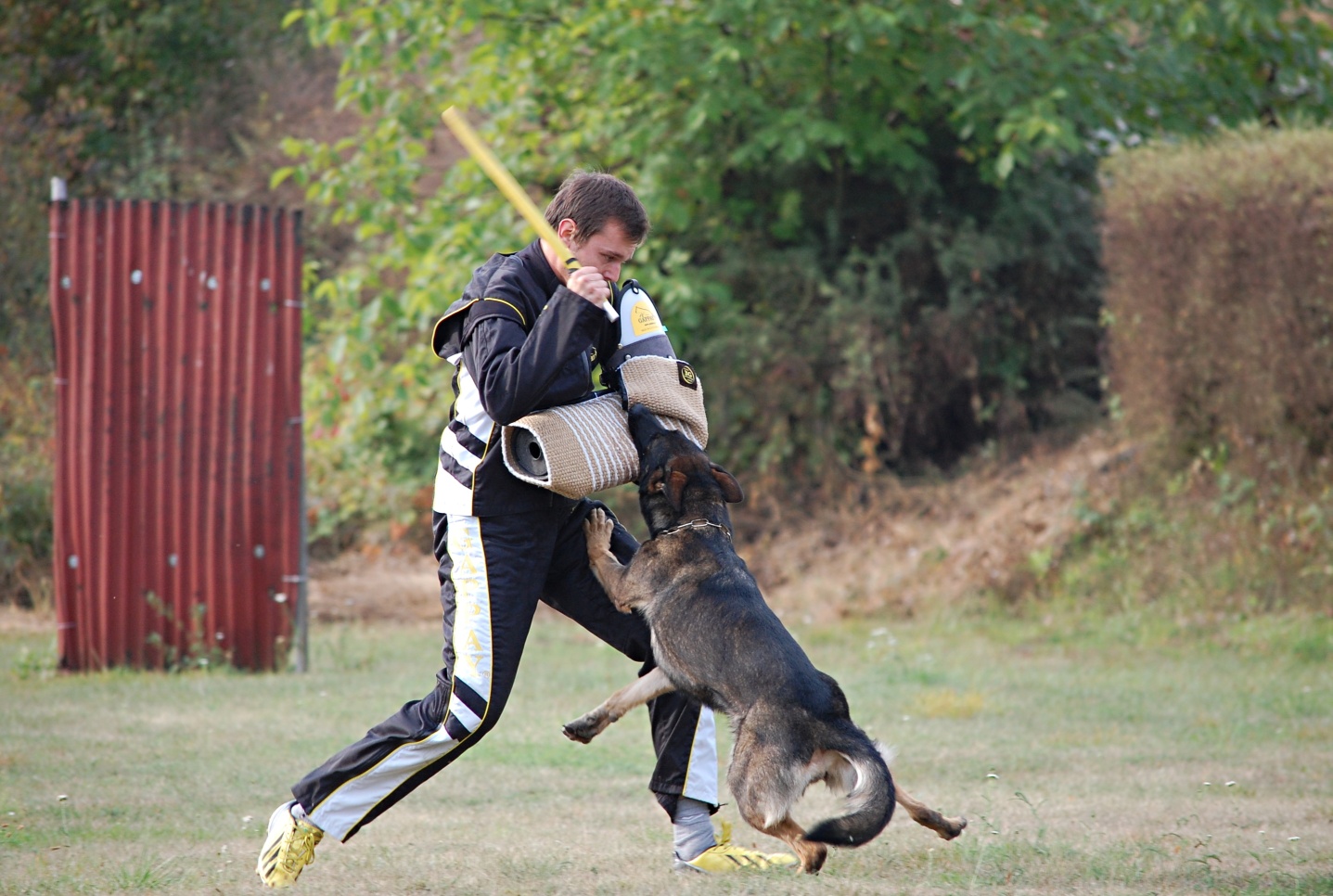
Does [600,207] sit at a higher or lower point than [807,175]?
lower

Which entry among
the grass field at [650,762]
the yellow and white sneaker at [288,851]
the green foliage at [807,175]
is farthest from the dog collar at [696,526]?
the green foliage at [807,175]

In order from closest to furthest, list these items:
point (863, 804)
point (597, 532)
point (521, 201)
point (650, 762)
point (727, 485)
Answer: point (863, 804), point (521, 201), point (597, 532), point (727, 485), point (650, 762)

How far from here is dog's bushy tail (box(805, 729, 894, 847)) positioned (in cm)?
358

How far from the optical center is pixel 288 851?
3.95 metres

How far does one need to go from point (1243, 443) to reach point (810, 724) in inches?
273

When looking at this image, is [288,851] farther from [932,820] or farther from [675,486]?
[932,820]

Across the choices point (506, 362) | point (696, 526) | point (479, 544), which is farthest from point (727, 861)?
point (506, 362)

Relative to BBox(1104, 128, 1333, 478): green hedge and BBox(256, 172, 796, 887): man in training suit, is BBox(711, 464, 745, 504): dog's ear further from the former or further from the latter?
BBox(1104, 128, 1333, 478): green hedge

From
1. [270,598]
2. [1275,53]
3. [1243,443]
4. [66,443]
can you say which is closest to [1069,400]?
[1243,443]

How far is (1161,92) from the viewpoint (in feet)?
37.2

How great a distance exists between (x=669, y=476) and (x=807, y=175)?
8.76 metres

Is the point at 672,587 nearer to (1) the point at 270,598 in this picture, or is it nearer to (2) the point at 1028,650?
(1) the point at 270,598

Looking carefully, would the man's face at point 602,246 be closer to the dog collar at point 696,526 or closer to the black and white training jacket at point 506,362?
the black and white training jacket at point 506,362

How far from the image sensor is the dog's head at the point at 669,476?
4.15 meters
